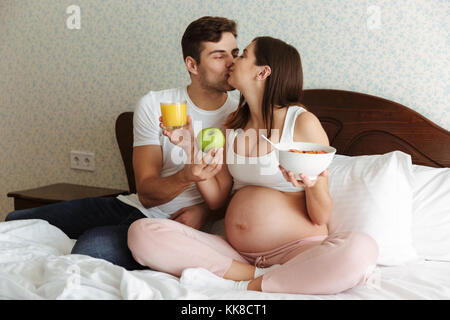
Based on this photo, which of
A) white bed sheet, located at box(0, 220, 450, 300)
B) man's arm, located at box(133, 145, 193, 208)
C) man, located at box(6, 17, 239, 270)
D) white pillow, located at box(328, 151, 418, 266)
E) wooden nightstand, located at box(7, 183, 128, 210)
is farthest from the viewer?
wooden nightstand, located at box(7, 183, 128, 210)

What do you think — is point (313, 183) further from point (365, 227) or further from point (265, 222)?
point (365, 227)

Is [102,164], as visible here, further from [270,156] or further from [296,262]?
[296,262]

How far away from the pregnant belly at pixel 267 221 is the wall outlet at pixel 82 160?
5.07ft

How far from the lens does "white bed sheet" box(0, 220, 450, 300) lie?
3.80 feet

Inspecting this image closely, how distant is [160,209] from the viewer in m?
1.89

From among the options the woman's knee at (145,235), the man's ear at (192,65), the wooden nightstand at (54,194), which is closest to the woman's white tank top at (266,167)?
the woman's knee at (145,235)

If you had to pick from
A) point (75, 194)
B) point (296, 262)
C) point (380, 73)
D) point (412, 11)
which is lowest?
point (75, 194)

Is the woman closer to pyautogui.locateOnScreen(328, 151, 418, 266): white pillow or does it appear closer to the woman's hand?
the woman's hand

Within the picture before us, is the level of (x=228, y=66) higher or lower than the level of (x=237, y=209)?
higher

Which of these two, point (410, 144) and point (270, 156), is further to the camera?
point (410, 144)

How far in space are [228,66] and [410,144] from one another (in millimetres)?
849

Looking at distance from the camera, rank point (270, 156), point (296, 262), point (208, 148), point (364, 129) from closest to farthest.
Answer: point (296, 262), point (208, 148), point (270, 156), point (364, 129)

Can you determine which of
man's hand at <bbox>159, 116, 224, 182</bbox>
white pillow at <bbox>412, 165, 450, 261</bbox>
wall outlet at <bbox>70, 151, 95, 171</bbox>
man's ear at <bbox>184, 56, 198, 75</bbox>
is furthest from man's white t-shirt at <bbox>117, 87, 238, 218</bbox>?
wall outlet at <bbox>70, 151, 95, 171</bbox>

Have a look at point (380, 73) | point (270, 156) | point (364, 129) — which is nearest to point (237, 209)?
point (270, 156)
